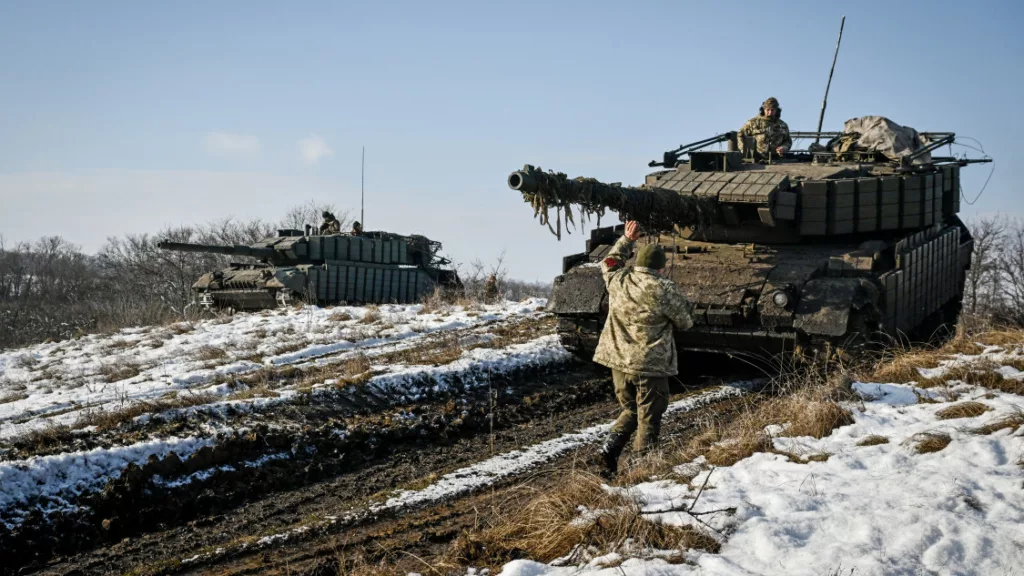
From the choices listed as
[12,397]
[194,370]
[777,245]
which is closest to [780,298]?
[777,245]

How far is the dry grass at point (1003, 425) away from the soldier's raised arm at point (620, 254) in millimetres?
2612

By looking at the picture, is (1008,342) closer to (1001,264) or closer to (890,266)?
(890,266)

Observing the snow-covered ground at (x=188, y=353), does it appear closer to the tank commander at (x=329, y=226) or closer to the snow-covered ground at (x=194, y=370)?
the snow-covered ground at (x=194, y=370)

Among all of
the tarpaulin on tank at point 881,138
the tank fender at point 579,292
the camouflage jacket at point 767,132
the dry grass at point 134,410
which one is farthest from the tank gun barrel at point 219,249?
the tarpaulin on tank at point 881,138

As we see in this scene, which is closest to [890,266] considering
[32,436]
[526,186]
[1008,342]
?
[1008,342]

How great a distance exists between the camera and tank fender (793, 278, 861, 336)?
880cm

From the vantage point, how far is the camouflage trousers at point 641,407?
20.0 ft

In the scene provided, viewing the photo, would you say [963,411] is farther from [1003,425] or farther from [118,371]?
[118,371]

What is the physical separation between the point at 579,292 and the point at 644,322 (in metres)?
4.07

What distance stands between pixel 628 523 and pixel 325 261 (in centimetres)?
1798

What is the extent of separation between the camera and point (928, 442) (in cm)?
544

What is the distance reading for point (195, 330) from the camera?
17.6 meters

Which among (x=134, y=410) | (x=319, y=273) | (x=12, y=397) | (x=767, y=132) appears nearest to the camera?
(x=134, y=410)

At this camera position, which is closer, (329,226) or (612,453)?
(612,453)
